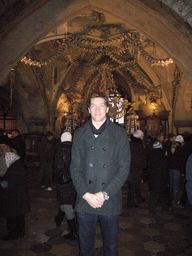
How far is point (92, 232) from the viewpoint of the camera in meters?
1.81

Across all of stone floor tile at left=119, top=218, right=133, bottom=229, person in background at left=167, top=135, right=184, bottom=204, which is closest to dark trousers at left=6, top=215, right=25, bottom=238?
stone floor tile at left=119, top=218, right=133, bottom=229

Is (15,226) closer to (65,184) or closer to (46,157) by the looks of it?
(65,184)

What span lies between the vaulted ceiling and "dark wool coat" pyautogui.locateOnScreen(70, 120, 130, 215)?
1.85 meters

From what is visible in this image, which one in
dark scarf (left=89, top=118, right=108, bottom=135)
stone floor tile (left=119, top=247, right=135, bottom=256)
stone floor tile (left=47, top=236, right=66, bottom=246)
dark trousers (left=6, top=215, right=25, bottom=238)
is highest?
dark scarf (left=89, top=118, right=108, bottom=135)

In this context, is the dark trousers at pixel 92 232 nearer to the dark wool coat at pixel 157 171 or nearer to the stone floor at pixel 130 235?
the stone floor at pixel 130 235

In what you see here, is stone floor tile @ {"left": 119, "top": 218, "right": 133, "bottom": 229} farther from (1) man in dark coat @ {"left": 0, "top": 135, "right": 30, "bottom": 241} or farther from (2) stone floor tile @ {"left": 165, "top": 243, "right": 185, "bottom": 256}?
(1) man in dark coat @ {"left": 0, "top": 135, "right": 30, "bottom": 241}

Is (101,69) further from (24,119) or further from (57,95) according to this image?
(24,119)

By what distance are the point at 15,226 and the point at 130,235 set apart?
5.21ft

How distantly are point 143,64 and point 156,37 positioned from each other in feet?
28.2

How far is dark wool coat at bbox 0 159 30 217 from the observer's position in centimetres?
289

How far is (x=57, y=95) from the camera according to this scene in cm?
1255

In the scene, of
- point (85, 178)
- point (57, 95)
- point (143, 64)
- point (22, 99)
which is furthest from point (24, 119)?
point (85, 178)

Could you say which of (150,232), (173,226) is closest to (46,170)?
(150,232)

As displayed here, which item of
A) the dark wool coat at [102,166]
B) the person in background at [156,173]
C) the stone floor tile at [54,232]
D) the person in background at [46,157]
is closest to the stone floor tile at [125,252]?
the stone floor tile at [54,232]
